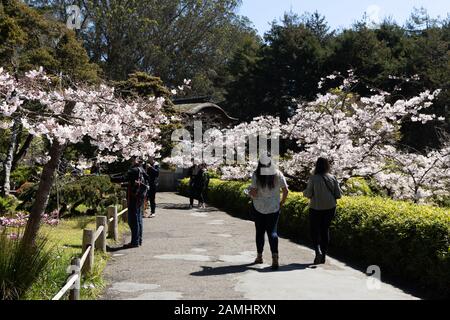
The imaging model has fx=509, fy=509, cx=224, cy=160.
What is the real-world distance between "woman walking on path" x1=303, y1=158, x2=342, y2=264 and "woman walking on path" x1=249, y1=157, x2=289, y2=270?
0.63 m

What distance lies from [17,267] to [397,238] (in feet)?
16.6

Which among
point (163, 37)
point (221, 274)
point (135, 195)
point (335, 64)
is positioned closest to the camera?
point (221, 274)

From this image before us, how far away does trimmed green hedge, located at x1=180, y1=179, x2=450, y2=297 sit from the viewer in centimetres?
646

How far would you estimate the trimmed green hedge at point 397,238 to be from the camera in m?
6.46

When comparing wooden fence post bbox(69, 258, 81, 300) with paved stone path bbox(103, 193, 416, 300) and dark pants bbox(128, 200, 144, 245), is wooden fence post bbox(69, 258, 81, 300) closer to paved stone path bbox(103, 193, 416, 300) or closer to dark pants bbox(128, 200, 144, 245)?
paved stone path bbox(103, 193, 416, 300)

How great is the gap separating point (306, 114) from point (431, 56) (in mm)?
18500

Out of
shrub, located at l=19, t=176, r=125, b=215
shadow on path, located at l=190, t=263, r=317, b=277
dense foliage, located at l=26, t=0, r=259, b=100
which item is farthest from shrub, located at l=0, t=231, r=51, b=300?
dense foliage, located at l=26, t=0, r=259, b=100

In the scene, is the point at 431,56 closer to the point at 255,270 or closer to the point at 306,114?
the point at 306,114

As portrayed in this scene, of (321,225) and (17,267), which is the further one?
(321,225)

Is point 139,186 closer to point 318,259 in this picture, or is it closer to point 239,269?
point 239,269

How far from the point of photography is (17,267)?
5.18 metres

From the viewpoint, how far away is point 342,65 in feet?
103

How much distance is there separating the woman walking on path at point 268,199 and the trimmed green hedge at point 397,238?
167 centimetres

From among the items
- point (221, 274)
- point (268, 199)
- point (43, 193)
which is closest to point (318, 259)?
point (268, 199)
